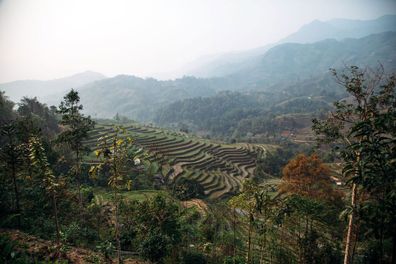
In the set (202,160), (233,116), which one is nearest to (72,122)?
(202,160)

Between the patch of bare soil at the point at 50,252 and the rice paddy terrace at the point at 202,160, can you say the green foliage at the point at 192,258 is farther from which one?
the rice paddy terrace at the point at 202,160

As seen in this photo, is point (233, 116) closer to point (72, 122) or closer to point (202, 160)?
point (202, 160)

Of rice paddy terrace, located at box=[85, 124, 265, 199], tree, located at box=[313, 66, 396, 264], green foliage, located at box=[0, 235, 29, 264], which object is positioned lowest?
rice paddy terrace, located at box=[85, 124, 265, 199]

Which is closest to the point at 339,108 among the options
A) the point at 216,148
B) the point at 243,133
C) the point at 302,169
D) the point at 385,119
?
the point at 385,119

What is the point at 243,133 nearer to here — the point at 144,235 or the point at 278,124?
the point at 278,124

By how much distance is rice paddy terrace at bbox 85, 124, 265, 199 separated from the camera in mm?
42159

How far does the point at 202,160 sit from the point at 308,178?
2528 cm

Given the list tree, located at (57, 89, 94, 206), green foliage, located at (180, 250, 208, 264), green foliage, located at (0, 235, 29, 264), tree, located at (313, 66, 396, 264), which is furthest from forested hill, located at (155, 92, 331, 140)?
green foliage, located at (0, 235, 29, 264)

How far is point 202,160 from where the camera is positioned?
173ft

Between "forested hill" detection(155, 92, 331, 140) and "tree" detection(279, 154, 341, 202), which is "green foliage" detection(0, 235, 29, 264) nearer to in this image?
"tree" detection(279, 154, 341, 202)

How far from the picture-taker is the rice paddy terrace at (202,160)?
42.2m

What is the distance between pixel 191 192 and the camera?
36.2 meters

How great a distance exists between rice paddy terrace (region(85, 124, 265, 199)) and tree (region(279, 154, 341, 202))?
11.8 m

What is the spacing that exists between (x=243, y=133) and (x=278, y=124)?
17360 millimetres
